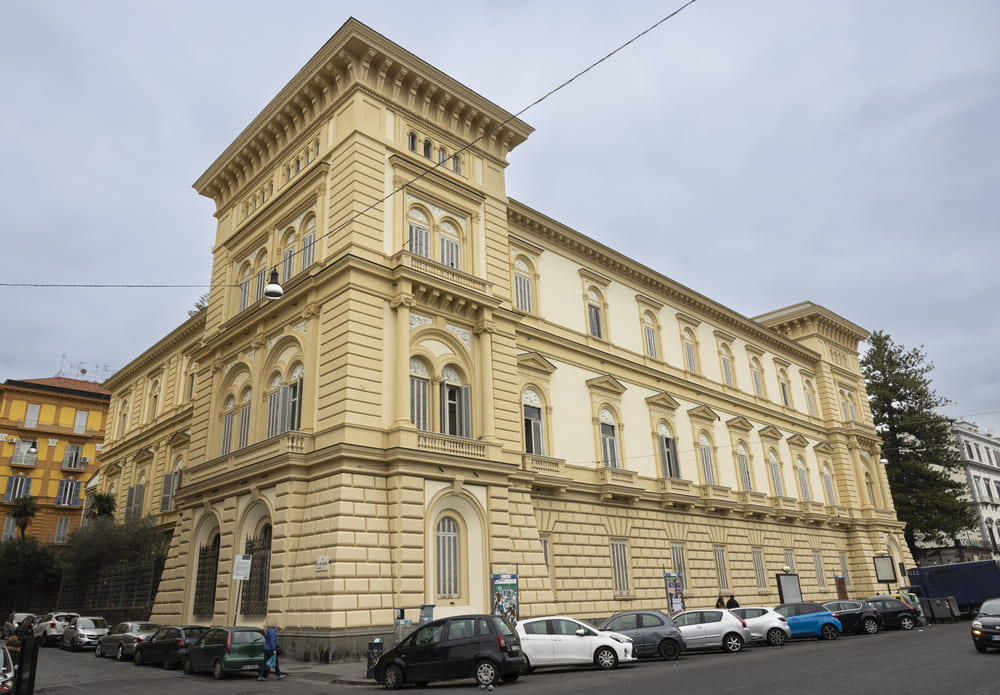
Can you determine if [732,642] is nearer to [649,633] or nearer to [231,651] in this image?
[649,633]

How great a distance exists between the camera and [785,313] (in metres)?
49.4

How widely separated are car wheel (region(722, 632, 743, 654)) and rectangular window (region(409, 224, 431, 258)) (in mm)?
15336

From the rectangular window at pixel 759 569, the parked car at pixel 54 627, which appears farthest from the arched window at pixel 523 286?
the parked car at pixel 54 627

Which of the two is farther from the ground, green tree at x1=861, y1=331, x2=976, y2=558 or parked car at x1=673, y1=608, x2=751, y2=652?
green tree at x1=861, y1=331, x2=976, y2=558

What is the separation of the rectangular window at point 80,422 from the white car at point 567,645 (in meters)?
53.6

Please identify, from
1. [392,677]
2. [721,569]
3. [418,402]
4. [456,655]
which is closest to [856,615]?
[721,569]

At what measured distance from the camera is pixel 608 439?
30047 millimetres

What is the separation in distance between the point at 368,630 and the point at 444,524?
3910 millimetres

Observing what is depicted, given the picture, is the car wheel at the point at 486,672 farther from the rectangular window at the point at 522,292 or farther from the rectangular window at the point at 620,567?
the rectangular window at the point at 522,292

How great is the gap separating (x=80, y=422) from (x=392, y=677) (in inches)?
2149

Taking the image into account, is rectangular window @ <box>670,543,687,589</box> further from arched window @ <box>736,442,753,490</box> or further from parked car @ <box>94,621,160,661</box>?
parked car @ <box>94,621,160,661</box>

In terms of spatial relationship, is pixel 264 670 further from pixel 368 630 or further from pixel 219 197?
pixel 219 197

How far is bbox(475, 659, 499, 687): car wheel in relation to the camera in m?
14.3

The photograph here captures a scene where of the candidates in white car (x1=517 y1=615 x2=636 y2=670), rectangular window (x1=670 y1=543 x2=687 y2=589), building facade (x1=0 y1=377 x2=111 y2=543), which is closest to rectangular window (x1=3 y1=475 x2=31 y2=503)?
building facade (x1=0 y1=377 x2=111 y2=543)
